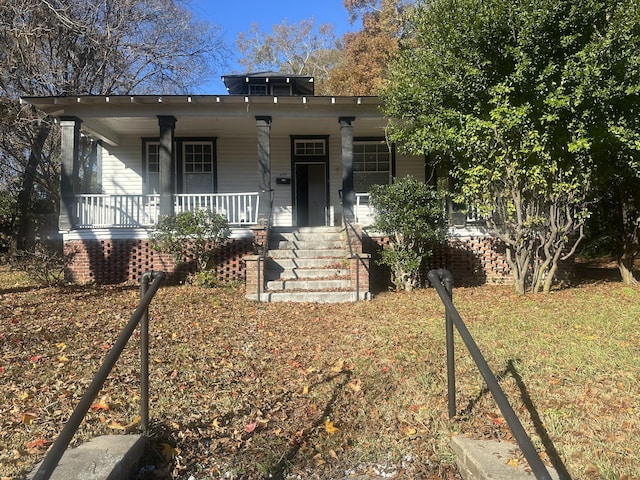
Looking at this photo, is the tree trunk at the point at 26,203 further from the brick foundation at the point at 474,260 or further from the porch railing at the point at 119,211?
the brick foundation at the point at 474,260

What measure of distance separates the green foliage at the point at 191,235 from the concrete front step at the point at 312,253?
1.27 m

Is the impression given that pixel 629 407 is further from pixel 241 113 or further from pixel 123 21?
pixel 123 21

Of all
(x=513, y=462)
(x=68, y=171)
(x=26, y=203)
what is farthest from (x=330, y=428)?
(x=26, y=203)

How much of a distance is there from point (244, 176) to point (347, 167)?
3.61 meters

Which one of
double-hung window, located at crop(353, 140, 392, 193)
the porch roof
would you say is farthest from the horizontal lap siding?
double-hung window, located at crop(353, 140, 392, 193)

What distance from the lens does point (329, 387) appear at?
4.17 metres

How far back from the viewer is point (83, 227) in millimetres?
10234

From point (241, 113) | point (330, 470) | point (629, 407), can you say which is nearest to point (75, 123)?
point (241, 113)

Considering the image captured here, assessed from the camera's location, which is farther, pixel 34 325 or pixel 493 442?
pixel 34 325

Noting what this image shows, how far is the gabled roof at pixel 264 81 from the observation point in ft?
45.8

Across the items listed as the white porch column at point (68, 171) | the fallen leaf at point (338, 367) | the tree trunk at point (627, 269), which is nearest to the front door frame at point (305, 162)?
the white porch column at point (68, 171)

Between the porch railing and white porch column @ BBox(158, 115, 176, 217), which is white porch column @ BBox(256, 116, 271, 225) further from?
white porch column @ BBox(158, 115, 176, 217)

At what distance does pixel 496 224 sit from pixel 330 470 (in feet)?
23.0

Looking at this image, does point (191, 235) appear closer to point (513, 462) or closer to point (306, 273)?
point (306, 273)
